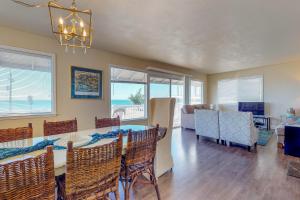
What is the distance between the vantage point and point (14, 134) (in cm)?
196

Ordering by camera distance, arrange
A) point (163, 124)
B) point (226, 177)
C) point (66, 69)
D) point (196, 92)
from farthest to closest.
A: point (196, 92), point (66, 69), point (163, 124), point (226, 177)

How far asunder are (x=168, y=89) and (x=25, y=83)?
182 inches

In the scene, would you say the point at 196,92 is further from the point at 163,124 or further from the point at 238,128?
the point at 163,124

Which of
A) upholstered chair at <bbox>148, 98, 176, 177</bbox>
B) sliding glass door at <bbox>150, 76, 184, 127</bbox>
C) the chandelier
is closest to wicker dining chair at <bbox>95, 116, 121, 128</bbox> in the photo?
upholstered chair at <bbox>148, 98, 176, 177</bbox>

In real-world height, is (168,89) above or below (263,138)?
above

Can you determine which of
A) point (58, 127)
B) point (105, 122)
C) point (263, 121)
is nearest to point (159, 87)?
point (105, 122)

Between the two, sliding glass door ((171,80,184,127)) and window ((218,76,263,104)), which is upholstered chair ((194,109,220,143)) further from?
window ((218,76,263,104))

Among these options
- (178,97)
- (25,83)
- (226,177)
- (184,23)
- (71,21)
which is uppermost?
(184,23)

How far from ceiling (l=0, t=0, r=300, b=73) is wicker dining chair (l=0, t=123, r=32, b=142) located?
1673mm

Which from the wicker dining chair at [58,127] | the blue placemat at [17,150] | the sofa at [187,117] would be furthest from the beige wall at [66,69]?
the sofa at [187,117]

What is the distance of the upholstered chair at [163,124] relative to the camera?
8.75 ft

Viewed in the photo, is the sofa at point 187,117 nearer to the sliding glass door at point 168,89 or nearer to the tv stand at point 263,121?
the sliding glass door at point 168,89

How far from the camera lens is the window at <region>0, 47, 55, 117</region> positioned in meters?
2.93

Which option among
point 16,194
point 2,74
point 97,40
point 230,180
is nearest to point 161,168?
point 230,180
